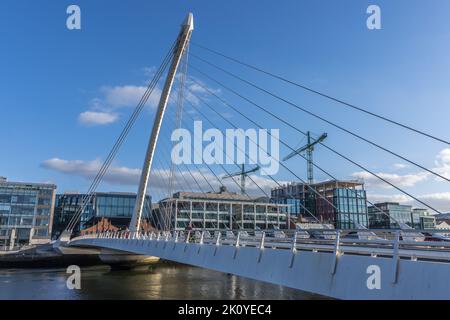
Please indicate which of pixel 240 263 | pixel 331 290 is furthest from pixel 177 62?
pixel 331 290

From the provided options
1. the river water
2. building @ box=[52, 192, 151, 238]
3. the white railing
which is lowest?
the river water

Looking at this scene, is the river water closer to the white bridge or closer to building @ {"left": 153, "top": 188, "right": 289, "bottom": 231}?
the white bridge

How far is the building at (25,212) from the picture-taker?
95250 mm

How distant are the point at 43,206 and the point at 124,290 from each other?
75.9 meters

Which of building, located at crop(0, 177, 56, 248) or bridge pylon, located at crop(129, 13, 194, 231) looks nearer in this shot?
bridge pylon, located at crop(129, 13, 194, 231)

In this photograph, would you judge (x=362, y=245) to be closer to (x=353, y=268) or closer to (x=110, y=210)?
(x=353, y=268)

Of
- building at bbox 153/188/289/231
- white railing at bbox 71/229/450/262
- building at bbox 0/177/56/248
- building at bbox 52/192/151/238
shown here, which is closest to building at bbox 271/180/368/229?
building at bbox 153/188/289/231

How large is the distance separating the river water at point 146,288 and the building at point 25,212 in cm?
5054

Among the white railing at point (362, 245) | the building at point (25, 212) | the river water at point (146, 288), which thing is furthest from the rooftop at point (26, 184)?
the white railing at point (362, 245)

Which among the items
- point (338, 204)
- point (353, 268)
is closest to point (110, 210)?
point (338, 204)

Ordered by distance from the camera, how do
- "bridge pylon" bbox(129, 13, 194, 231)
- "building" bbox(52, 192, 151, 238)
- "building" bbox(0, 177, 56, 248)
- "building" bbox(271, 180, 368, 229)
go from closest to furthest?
"bridge pylon" bbox(129, 13, 194, 231) → "building" bbox(0, 177, 56, 248) → "building" bbox(52, 192, 151, 238) → "building" bbox(271, 180, 368, 229)

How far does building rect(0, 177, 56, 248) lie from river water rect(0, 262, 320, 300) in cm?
5054

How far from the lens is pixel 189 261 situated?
20.5m

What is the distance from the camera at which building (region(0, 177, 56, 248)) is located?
313 feet
